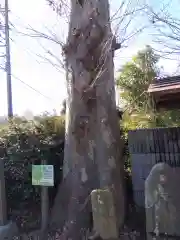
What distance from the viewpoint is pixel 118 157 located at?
7168mm

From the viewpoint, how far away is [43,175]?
680 cm

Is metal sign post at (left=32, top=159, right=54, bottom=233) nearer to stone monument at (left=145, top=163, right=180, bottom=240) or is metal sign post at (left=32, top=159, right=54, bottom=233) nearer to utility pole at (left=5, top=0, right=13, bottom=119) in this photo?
stone monument at (left=145, top=163, right=180, bottom=240)

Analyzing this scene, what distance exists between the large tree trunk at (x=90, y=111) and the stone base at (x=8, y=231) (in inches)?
39.5

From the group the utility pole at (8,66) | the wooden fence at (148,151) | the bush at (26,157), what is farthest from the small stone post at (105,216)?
the utility pole at (8,66)

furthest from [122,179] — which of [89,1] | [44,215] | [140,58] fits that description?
[140,58]

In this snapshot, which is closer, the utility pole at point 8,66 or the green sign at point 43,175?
the green sign at point 43,175

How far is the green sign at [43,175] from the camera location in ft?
22.0

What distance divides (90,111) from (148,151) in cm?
141

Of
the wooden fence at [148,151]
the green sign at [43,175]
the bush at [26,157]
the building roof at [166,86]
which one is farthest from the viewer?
the bush at [26,157]

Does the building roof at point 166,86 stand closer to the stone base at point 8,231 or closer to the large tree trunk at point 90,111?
the large tree trunk at point 90,111

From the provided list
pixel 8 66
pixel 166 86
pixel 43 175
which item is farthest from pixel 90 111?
pixel 8 66

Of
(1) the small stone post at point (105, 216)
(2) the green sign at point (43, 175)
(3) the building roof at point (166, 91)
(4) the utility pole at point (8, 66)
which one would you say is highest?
(4) the utility pole at point (8, 66)

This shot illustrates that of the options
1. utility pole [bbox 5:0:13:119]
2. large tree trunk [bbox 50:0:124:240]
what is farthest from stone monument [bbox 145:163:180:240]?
utility pole [bbox 5:0:13:119]

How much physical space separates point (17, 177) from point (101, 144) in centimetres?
218
